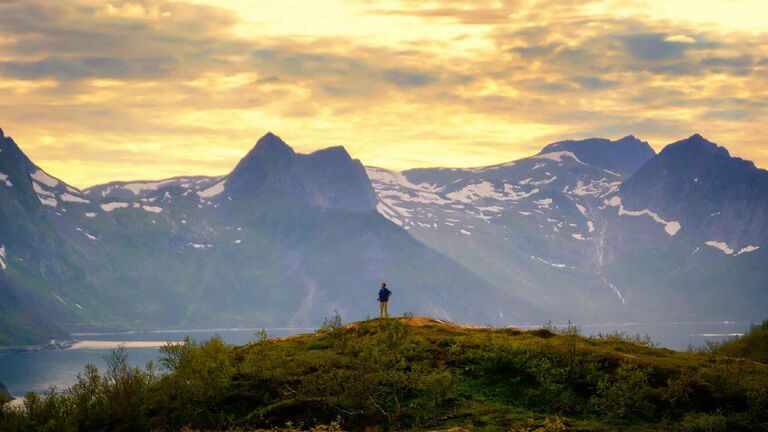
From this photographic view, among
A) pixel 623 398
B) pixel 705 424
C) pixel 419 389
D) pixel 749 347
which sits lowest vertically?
pixel 705 424

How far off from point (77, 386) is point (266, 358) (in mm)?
A: 14085

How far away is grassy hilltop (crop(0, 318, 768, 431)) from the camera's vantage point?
66.8m

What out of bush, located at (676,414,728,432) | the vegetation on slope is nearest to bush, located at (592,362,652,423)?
bush, located at (676,414,728,432)

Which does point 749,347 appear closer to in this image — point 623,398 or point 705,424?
point 623,398

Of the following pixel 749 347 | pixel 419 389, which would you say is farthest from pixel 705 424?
pixel 749 347

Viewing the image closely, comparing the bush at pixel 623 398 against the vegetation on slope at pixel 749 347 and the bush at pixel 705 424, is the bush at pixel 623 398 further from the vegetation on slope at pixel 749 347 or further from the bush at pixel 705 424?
the vegetation on slope at pixel 749 347

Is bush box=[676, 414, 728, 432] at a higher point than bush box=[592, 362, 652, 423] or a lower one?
lower

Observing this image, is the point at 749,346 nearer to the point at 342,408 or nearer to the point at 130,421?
the point at 342,408

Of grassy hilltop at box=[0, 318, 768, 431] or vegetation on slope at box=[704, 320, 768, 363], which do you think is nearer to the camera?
grassy hilltop at box=[0, 318, 768, 431]

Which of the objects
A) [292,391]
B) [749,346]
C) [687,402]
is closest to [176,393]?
[292,391]

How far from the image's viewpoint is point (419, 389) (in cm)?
7100

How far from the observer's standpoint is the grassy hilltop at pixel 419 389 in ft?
219

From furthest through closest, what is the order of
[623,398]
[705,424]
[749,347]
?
[749,347], [623,398], [705,424]

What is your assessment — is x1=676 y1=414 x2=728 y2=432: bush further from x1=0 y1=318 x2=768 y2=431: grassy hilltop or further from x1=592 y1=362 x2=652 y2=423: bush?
x1=592 y1=362 x2=652 y2=423: bush
